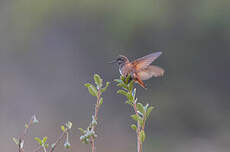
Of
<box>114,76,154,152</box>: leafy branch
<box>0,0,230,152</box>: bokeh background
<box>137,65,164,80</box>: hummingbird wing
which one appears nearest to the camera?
<box>114,76,154,152</box>: leafy branch

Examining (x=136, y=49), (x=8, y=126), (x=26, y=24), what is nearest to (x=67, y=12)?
(x=26, y=24)

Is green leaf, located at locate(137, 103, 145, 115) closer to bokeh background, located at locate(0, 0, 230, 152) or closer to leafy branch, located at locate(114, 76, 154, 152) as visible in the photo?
leafy branch, located at locate(114, 76, 154, 152)

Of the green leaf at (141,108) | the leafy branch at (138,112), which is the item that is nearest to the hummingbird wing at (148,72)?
the leafy branch at (138,112)

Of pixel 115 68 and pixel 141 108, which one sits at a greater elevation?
pixel 141 108

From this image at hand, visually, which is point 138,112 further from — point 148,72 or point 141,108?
point 148,72

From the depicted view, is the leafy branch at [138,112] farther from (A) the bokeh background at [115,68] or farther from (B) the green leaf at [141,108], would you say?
(A) the bokeh background at [115,68]

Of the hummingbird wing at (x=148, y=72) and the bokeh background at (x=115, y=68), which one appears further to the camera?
the bokeh background at (x=115, y=68)

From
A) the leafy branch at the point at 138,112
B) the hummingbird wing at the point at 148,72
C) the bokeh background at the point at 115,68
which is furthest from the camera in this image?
the bokeh background at the point at 115,68

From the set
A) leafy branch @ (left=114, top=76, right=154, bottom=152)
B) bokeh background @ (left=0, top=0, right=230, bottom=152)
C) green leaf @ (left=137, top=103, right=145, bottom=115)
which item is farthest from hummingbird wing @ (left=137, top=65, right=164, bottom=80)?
bokeh background @ (left=0, top=0, right=230, bottom=152)

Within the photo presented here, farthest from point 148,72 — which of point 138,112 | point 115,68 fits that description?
point 115,68
